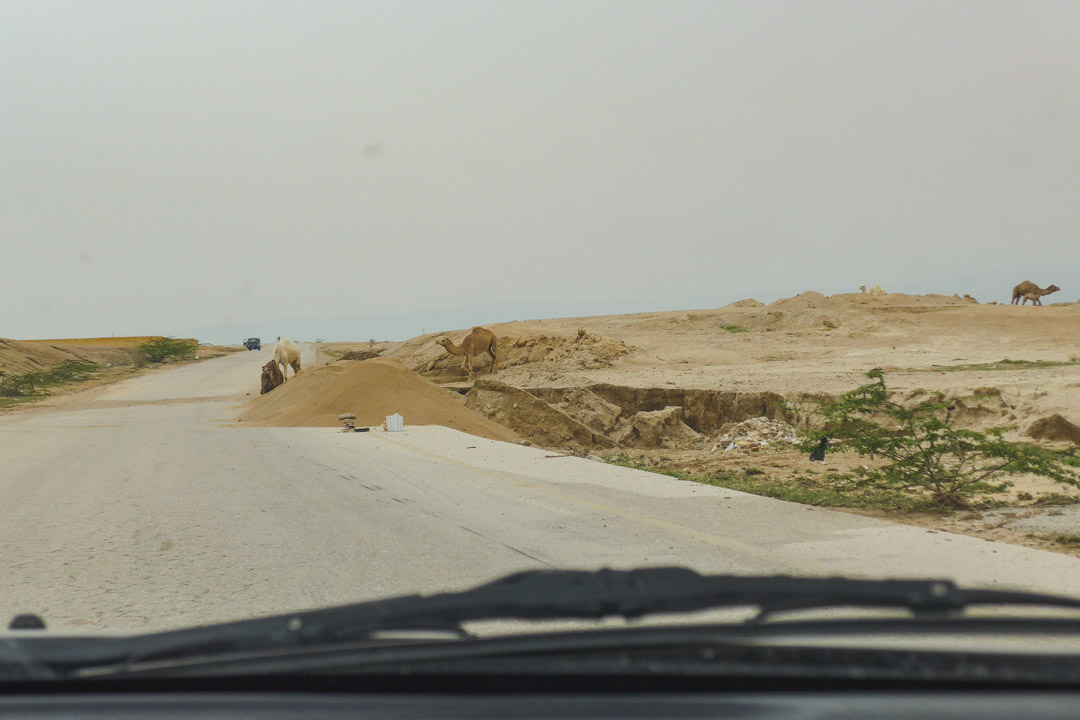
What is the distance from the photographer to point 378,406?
2136cm

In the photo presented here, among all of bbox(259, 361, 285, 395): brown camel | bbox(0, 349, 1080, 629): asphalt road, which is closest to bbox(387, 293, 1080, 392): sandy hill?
Answer: bbox(259, 361, 285, 395): brown camel

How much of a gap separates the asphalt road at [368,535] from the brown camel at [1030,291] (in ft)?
176

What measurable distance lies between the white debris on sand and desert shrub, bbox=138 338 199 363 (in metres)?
69.3

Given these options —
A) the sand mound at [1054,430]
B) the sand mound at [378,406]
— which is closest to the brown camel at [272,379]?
the sand mound at [378,406]

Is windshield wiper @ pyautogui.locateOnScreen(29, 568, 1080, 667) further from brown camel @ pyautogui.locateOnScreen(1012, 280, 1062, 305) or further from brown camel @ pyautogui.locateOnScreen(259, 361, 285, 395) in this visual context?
brown camel @ pyautogui.locateOnScreen(1012, 280, 1062, 305)

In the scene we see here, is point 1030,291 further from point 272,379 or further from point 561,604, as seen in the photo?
point 561,604

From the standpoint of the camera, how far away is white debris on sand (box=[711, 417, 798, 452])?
14.9 m

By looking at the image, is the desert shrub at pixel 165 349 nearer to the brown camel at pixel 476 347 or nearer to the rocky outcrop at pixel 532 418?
the brown camel at pixel 476 347

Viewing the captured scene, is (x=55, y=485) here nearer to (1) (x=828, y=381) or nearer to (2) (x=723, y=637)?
(2) (x=723, y=637)

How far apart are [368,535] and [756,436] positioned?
35.1 ft

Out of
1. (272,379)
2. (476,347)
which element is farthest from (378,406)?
(476,347)

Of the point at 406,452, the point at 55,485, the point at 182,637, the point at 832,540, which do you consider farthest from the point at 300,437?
the point at 182,637

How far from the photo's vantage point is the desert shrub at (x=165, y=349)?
77.2 m

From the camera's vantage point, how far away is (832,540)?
21.9 ft
